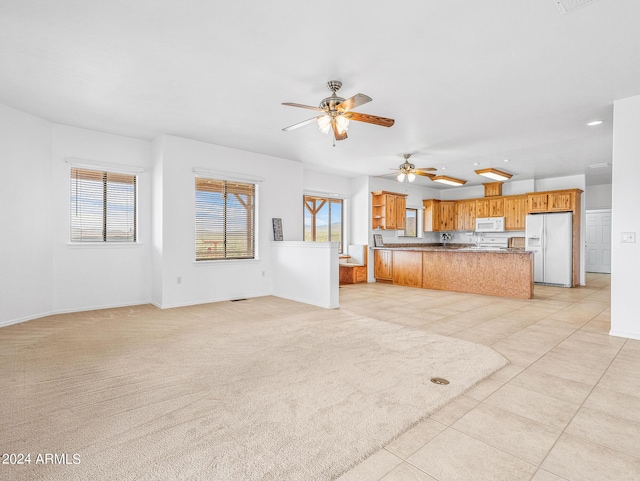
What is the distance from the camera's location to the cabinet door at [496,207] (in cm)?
928

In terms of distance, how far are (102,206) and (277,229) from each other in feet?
9.90

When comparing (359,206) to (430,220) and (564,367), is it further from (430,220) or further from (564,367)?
(564,367)

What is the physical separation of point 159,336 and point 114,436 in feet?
6.80

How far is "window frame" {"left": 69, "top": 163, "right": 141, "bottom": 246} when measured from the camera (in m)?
5.09

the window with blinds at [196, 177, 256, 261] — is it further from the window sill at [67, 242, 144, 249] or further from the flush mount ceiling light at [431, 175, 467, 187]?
the flush mount ceiling light at [431, 175, 467, 187]

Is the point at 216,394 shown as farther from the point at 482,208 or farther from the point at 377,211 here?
the point at 482,208

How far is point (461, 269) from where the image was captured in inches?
286

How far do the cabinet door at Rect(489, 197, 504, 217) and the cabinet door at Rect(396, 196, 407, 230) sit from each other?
8.08ft

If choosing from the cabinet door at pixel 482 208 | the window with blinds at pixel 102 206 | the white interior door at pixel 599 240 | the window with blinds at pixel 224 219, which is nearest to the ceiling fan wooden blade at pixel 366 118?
the window with blinds at pixel 224 219

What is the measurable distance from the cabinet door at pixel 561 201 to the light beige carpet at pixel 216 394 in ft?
21.1

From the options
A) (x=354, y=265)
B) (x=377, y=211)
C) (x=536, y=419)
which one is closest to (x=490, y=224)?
(x=377, y=211)

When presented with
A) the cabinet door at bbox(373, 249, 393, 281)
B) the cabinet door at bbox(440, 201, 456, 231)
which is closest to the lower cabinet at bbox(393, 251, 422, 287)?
the cabinet door at bbox(373, 249, 393, 281)

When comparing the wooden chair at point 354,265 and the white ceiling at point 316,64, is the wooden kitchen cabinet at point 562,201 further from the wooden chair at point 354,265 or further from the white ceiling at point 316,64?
the wooden chair at point 354,265

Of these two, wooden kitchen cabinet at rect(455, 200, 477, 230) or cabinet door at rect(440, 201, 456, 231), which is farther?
A: cabinet door at rect(440, 201, 456, 231)
